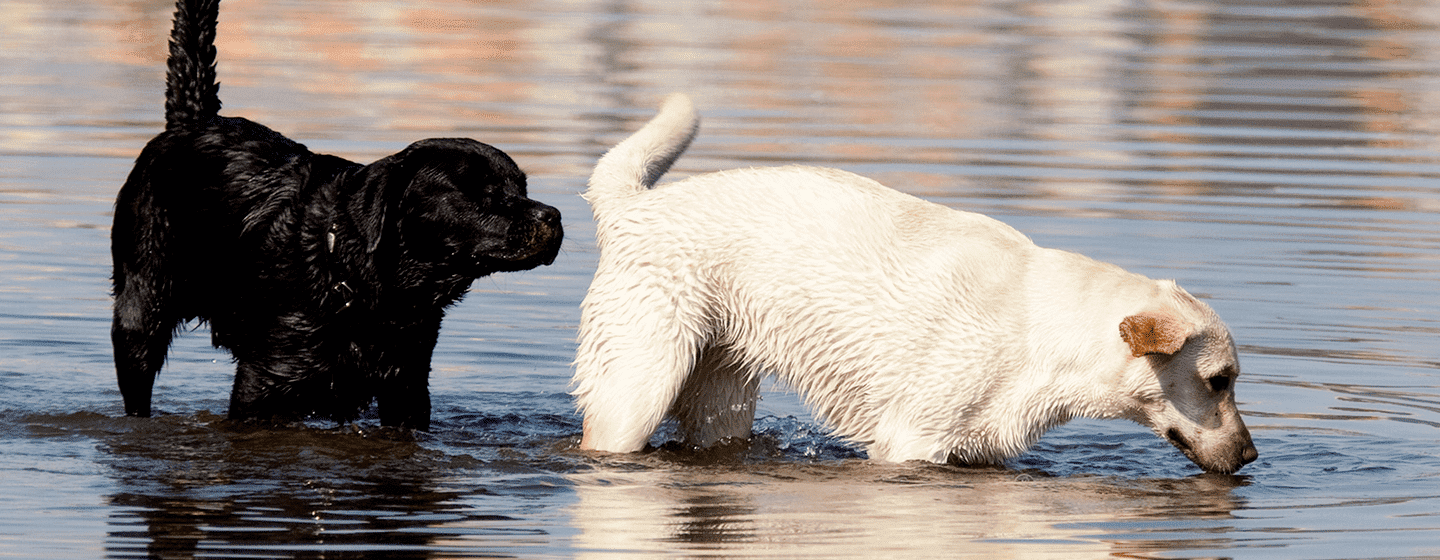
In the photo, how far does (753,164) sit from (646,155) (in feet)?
22.9

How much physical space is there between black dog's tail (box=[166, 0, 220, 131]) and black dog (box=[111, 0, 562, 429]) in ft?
0.09

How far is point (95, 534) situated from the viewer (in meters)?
6.32

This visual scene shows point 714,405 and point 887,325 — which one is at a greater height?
point 887,325

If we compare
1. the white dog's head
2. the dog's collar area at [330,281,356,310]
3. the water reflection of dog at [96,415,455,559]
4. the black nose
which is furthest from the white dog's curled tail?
the black nose

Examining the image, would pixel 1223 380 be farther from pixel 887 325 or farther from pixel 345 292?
pixel 345 292

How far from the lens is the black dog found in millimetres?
7578

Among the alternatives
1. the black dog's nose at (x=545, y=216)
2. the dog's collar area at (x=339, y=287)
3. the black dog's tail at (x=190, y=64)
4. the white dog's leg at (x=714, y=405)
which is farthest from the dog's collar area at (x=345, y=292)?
the white dog's leg at (x=714, y=405)

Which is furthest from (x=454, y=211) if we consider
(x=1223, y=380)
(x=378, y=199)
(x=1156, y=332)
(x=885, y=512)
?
(x=1223, y=380)

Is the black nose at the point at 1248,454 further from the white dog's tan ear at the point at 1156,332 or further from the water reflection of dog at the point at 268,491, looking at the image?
the water reflection of dog at the point at 268,491

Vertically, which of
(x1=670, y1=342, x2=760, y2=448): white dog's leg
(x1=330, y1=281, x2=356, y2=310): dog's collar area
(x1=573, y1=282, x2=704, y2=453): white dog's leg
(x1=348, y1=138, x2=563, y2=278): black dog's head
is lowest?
(x1=670, y1=342, x2=760, y2=448): white dog's leg

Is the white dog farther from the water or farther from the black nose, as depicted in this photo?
the water

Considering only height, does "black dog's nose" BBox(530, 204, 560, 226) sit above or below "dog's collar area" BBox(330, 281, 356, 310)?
above

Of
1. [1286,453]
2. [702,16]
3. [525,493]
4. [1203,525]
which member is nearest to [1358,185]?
[1286,453]

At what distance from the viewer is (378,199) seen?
24.7 ft
